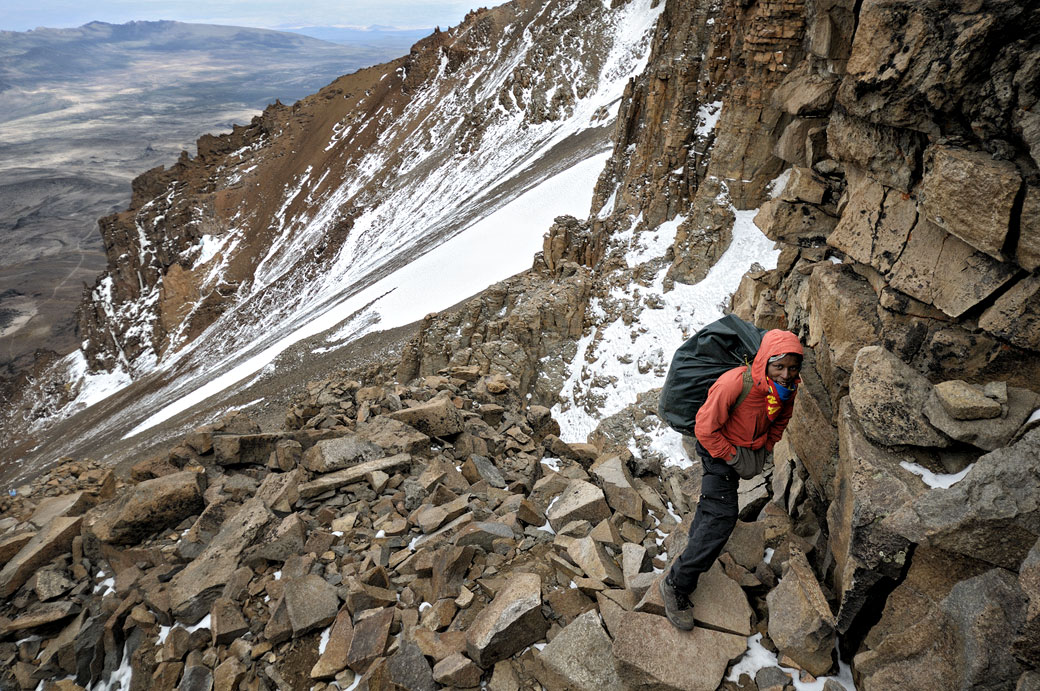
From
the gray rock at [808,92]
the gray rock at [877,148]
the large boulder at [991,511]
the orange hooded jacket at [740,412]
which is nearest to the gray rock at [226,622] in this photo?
the orange hooded jacket at [740,412]

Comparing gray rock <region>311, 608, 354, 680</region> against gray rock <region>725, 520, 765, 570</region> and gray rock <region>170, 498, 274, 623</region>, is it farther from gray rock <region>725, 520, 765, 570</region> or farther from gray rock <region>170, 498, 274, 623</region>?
gray rock <region>725, 520, 765, 570</region>

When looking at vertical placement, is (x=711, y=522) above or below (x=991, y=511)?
below

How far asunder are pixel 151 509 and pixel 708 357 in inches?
A: 308

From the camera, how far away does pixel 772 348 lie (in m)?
3.74

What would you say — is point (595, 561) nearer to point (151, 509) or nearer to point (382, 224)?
point (151, 509)

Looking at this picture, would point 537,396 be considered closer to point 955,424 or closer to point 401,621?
point 401,621

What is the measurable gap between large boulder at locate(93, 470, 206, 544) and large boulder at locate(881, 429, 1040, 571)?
866 cm

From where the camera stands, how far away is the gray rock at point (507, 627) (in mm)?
4516

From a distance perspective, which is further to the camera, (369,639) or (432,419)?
(432,419)

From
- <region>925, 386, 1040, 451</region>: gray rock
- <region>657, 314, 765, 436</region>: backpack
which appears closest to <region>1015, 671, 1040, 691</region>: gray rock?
<region>925, 386, 1040, 451</region>: gray rock

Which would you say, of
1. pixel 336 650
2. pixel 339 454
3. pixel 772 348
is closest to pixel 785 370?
pixel 772 348

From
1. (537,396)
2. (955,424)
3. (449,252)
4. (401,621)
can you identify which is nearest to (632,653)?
(401,621)

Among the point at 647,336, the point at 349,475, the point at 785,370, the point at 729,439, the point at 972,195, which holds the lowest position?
the point at 647,336

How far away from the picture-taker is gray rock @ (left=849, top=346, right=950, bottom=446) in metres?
3.65
